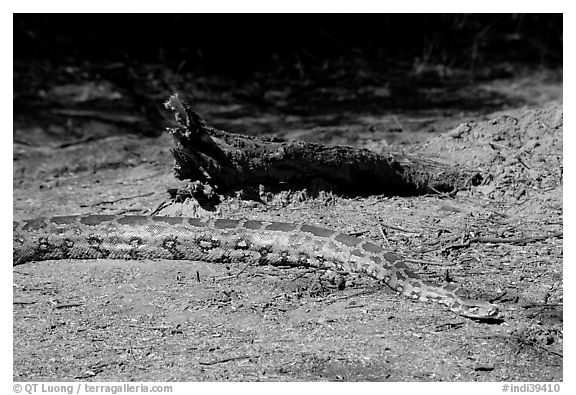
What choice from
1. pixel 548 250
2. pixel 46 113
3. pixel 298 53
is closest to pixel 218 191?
pixel 548 250

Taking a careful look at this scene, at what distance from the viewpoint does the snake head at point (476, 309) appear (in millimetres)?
6738

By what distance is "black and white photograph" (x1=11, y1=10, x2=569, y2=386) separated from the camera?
638 cm

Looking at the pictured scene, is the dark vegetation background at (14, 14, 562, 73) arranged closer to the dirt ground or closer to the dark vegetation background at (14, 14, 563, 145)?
the dark vegetation background at (14, 14, 563, 145)

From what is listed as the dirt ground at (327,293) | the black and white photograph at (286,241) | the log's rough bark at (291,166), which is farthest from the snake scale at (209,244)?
the log's rough bark at (291,166)

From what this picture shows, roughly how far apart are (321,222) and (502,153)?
2.57 meters

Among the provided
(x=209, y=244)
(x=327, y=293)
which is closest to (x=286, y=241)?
(x=209, y=244)

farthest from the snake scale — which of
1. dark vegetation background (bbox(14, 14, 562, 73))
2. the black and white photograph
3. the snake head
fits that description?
dark vegetation background (bbox(14, 14, 562, 73))

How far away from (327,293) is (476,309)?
52.4 inches

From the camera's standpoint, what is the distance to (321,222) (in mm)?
8805

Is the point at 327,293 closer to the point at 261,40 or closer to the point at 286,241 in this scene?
the point at 286,241

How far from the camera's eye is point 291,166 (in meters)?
9.07

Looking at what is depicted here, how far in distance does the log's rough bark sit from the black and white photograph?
0.02 metres

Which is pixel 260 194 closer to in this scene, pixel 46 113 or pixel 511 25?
pixel 46 113

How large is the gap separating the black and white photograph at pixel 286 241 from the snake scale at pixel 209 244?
20 mm
